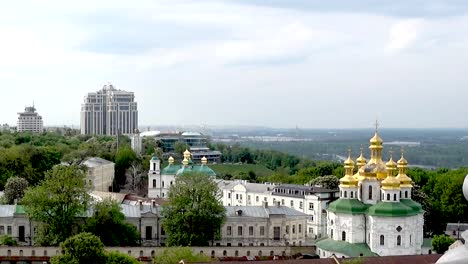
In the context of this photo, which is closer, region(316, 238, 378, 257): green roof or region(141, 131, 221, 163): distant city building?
region(316, 238, 378, 257): green roof

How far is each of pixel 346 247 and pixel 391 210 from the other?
2963mm

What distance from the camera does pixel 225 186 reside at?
68.8m

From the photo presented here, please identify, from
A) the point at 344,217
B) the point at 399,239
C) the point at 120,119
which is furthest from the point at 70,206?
the point at 120,119

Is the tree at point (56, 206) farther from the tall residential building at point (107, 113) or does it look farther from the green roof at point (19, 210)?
the tall residential building at point (107, 113)

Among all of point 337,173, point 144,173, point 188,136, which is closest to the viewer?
point 337,173

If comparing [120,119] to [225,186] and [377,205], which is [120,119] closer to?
[225,186]

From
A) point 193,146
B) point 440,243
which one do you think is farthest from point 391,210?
point 193,146

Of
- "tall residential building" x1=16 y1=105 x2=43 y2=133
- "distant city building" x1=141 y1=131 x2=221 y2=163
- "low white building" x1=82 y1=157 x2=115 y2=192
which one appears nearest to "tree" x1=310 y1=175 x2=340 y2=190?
"low white building" x1=82 y1=157 x2=115 y2=192

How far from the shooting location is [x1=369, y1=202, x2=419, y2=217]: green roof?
40.2 m

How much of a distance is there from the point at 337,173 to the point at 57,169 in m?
35.7

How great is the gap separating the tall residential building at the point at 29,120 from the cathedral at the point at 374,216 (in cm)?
15484

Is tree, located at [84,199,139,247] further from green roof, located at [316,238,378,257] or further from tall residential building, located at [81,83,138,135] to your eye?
tall residential building, located at [81,83,138,135]

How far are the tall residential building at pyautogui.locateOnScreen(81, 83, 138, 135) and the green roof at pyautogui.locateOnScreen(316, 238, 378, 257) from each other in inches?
5915

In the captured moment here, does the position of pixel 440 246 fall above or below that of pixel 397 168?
below
